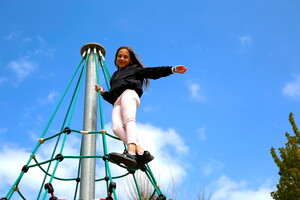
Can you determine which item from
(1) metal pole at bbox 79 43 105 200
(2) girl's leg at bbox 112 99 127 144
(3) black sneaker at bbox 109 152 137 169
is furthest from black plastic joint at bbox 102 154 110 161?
(1) metal pole at bbox 79 43 105 200

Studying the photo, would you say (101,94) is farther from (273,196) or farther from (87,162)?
(273,196)

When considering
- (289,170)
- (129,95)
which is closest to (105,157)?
(129,95)

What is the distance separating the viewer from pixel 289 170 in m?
8.27

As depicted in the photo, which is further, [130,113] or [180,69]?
[180,69]

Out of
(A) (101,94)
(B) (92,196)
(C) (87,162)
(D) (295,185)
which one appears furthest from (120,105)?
(D) (295,185)

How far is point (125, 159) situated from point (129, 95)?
2.41ft

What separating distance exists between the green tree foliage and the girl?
229 inches

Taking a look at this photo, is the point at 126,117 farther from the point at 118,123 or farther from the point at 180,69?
the point at 180,69

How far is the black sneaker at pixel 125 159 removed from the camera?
2750 mm

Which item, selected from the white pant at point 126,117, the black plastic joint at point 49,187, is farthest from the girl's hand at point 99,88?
the black plastic joint at point 49,187

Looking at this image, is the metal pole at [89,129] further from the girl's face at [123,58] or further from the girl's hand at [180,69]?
the girl's hand at [180,69]

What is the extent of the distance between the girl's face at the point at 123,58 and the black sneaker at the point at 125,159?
1214 millimetres

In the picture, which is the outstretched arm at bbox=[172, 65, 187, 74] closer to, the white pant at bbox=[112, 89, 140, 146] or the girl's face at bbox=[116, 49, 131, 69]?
the white pant at bbox=[112, 89, 140, 146]

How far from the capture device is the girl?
2.91 meters
